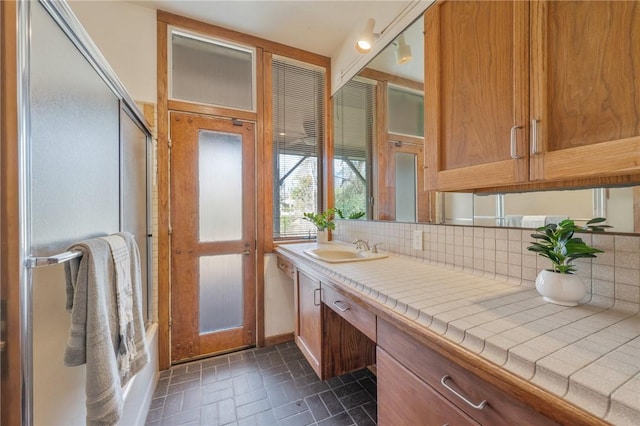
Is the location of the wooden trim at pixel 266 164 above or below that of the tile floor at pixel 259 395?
above

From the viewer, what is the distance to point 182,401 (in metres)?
1.61

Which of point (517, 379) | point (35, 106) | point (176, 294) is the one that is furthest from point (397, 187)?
point (176, 294)

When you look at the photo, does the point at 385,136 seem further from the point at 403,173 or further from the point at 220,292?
the point at 220,292

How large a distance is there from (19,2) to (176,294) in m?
1.88

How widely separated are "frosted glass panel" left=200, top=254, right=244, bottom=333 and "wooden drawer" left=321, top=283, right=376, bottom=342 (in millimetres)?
1093

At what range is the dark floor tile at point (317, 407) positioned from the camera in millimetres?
1480

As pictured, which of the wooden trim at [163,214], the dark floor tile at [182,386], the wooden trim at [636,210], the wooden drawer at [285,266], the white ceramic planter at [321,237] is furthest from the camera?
the white ceramic planter at [321,237]

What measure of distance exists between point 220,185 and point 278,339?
1497 mm

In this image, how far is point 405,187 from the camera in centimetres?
172

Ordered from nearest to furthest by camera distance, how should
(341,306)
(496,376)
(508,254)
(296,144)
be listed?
(496,376)
(508,254)
(341,306)
(296,144)

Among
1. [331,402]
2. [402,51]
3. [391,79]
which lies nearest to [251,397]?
[331,402]

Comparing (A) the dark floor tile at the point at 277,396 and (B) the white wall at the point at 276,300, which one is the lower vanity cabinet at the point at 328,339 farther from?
(B) the white wall at the point at 276,300

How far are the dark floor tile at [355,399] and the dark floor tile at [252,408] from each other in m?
0.48

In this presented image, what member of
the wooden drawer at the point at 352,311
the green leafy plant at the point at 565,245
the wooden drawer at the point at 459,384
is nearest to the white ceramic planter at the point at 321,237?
the wooden drawer at the point at 352,311
